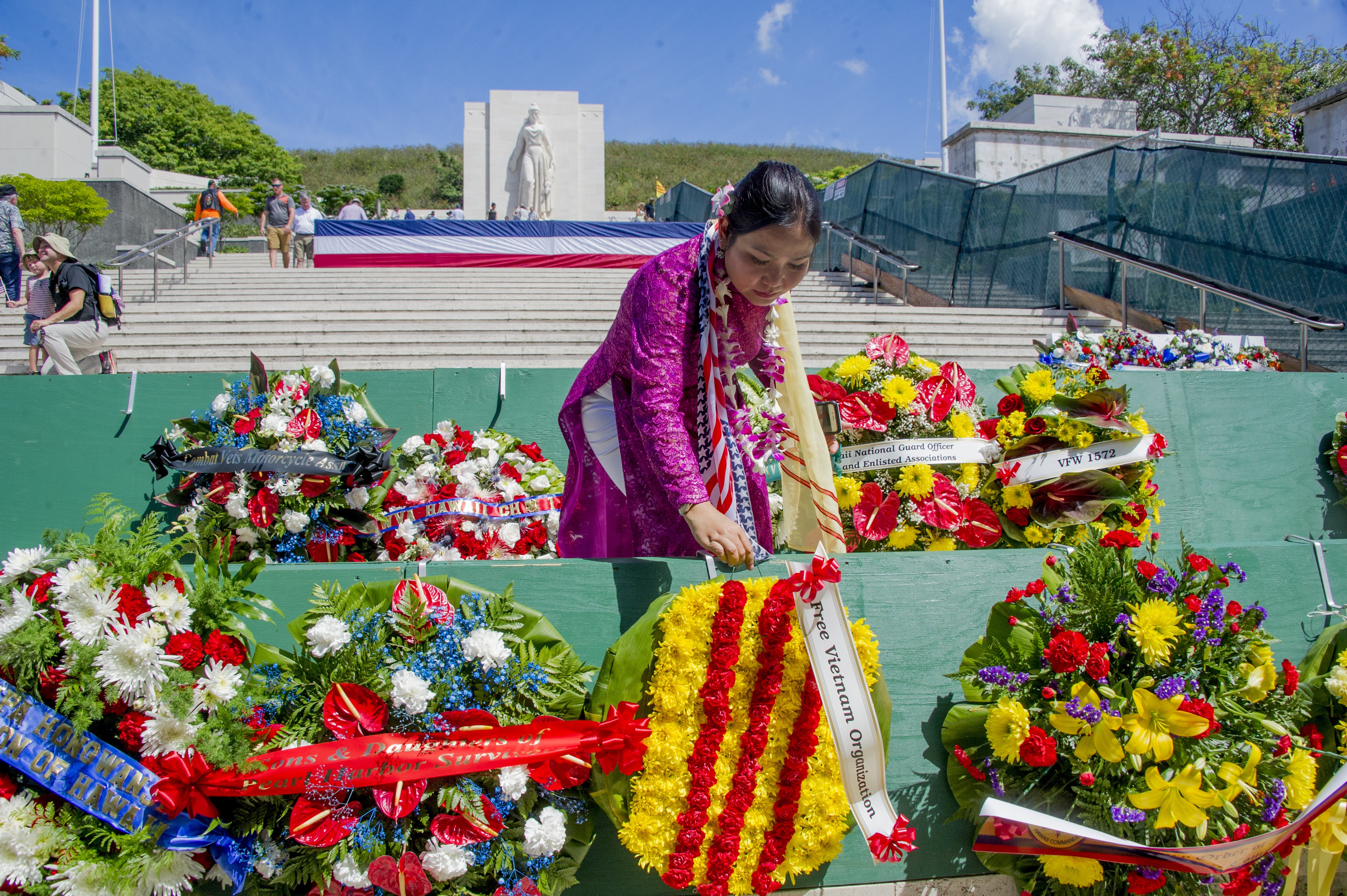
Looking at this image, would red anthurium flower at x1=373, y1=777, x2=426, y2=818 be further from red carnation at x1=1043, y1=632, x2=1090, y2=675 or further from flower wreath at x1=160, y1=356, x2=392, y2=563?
flower wreath at x1=160, y1=356, x2=392, y2=563

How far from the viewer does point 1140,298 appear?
878 cm

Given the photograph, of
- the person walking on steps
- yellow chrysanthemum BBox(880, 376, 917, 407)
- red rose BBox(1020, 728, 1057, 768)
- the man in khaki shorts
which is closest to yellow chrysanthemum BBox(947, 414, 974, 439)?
yellow chrysanthemum BBox(880, 376, 917, 407)

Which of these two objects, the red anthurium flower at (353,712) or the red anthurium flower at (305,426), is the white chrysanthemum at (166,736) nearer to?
the red anthurium flower at (353,712)

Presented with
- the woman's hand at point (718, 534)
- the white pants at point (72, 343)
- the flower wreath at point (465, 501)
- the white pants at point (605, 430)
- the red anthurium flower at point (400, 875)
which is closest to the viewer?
the red anthurium flower at point (400, 875)

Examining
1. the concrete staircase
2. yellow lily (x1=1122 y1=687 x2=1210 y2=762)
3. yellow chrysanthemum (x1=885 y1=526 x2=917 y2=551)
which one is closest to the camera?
yellow lily (x1=1122 y1=687 x2=1210 y2=762)

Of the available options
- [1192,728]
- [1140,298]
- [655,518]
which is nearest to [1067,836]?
[1192,728]

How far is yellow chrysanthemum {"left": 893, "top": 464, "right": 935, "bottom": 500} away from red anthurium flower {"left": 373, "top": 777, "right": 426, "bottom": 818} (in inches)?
74.6

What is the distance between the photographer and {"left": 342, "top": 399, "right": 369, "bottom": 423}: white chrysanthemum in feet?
10.1

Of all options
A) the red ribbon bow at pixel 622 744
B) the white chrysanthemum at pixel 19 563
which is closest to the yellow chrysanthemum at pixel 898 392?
the red ribbon bow at pixel 622 744

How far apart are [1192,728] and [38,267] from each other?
26.5 feet

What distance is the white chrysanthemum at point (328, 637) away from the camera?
4.94ft

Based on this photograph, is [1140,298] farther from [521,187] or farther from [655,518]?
[521,187]

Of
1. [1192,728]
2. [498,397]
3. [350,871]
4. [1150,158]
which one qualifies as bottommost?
[350,871]

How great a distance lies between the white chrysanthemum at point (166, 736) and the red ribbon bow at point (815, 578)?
3.52 ft
